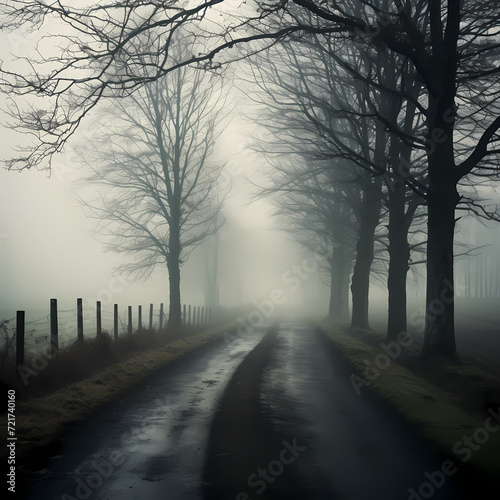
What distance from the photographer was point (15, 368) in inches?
430

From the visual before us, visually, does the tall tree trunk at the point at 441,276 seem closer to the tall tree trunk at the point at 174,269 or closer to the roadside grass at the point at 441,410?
the roadside grass at the point at 441,410

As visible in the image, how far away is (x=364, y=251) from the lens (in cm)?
2711

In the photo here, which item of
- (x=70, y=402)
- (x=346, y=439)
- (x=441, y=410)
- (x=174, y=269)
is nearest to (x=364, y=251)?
(x=174, y=269)

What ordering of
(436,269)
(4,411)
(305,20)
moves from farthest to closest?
(305,20)
(436,269)
(4,411)

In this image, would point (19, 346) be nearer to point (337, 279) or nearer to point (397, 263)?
point (397, 263)

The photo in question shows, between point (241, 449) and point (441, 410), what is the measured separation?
365 centimetres

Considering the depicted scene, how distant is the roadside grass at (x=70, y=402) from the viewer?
23.9 feet

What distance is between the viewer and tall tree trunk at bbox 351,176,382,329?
25.8 meters

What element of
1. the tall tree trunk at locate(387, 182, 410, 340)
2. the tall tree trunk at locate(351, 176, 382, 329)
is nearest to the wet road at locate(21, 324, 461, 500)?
the tall tree trunk at locate(387, 182, 410, 340)

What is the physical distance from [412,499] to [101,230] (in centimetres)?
2454

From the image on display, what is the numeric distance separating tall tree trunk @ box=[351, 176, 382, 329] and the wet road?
14523 millimetres

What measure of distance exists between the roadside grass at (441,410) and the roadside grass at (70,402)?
4.56 metres

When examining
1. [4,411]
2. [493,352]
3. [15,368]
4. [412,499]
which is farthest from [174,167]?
[412,499]

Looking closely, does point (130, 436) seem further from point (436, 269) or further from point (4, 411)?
point (436, 269)
